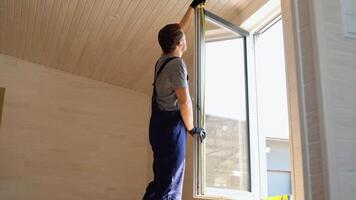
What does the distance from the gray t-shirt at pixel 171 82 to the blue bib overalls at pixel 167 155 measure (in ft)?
0.15

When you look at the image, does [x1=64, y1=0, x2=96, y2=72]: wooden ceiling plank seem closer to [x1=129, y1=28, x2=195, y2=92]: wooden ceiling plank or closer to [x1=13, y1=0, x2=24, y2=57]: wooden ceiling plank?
[x1=13, y1=0, x2=24, y2=57]: wooden ceiling plank

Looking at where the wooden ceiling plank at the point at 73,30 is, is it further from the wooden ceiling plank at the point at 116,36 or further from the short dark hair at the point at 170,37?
the short dark hair at the point at 170,37

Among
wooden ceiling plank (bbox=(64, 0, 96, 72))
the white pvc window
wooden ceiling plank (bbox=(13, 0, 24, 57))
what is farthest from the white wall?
wooden ceiling plank (bbox=(13, 0, 24, 57))

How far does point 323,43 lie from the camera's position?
1146 millimetres

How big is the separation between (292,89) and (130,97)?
3.58 meters

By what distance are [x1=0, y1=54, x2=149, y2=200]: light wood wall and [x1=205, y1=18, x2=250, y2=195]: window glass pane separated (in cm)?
239

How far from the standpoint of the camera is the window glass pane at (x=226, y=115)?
2.60 meters

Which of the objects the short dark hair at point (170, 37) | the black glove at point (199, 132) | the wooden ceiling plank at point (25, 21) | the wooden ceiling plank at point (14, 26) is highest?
the wooden ceiling plank at point (14, 26)

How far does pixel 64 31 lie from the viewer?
3580mm

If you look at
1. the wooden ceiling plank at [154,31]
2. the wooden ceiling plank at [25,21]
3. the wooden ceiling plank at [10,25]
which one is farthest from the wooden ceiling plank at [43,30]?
the wooden ceiling plank at [154,31]

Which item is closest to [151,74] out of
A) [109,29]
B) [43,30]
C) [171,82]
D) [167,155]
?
[109,29]

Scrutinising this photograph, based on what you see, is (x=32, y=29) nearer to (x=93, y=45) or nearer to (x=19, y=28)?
(x=19, y=28)

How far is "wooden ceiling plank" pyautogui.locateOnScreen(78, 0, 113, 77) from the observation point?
124 inches

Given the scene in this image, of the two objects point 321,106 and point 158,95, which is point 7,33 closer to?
point 158,95
